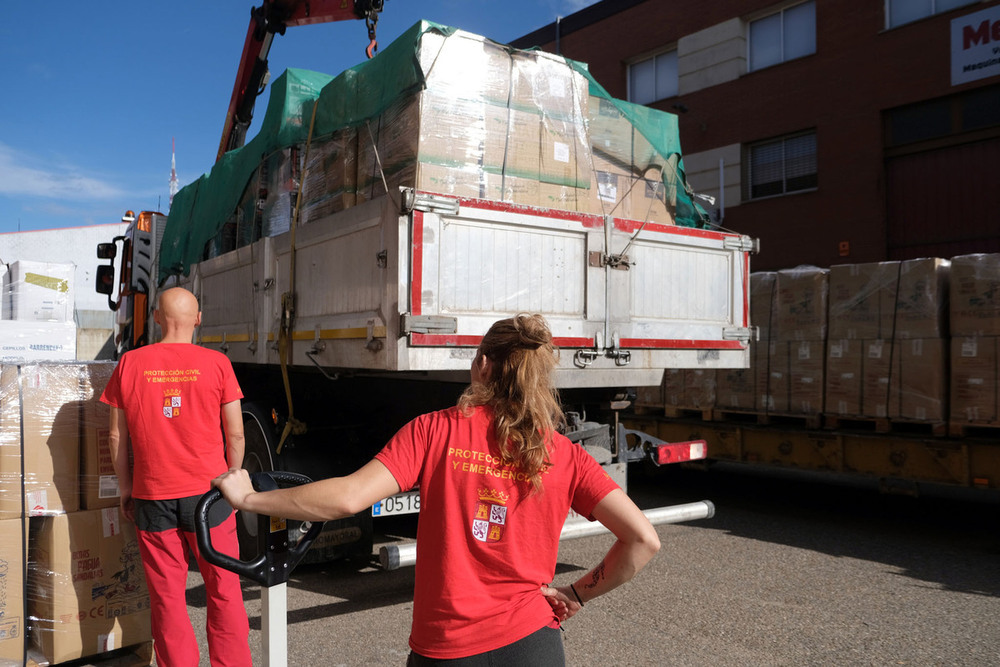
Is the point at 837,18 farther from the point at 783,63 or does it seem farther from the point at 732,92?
the point at 732,92

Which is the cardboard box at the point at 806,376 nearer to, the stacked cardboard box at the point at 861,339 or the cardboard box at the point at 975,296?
the stacked cardboard box at the point at 861,339

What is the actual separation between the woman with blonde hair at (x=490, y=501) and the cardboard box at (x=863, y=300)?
5.88m

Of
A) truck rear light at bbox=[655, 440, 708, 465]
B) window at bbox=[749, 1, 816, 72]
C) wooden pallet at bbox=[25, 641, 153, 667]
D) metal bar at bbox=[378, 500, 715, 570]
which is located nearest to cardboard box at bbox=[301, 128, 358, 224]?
metal bar at bbox=[378, 500, 715, 570]

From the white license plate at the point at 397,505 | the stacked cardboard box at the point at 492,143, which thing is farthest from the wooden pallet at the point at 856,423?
the white license plate at the point at 397,505

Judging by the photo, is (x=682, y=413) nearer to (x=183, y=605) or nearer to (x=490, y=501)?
(x=183, y=605)

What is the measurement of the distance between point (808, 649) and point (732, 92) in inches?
532

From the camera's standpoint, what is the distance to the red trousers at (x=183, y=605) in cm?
328

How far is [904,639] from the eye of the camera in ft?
14.1

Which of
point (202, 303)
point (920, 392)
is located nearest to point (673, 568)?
point (920, 392)

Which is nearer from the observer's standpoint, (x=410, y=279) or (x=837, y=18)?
(x=410, y=279)

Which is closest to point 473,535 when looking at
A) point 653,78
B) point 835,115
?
point 835,115

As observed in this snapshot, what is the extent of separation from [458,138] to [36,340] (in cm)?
398

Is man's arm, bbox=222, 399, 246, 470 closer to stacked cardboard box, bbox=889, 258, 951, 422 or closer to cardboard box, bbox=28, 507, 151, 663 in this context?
cardboard box, bbox=28, 507, 151, 663

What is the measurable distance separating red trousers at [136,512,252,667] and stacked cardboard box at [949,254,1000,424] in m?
5.74
